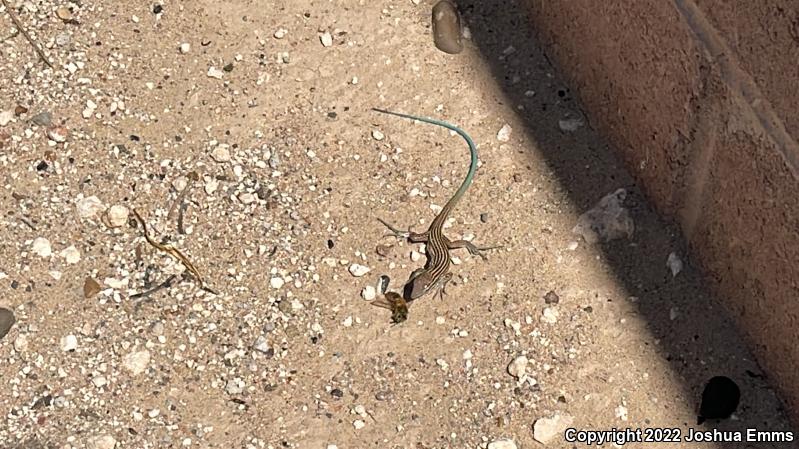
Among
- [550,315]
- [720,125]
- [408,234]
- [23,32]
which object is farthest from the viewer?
[23,32]

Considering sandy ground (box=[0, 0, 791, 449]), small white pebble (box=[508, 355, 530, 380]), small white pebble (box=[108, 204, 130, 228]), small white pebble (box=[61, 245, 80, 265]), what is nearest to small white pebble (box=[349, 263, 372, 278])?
sandy ground (box=[0, 0, 791, 449])

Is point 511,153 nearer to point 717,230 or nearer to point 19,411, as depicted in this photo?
point 717,230

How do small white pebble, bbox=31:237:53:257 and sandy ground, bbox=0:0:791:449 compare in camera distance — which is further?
small white pebble, bbox=31:237:53:257

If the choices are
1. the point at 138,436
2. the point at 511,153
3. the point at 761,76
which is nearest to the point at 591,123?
the point at 511,153

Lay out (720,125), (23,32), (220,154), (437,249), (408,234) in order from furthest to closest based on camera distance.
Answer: (23,32) < (220,154) < (408,234) < (437,249) < (720,125)

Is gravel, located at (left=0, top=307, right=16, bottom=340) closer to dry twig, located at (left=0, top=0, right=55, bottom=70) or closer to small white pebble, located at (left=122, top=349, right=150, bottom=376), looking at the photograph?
small white pebble, located at (left=122, top=349, right=150, bottom=376)

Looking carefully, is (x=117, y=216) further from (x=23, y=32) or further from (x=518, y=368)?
(x=518, y=368)

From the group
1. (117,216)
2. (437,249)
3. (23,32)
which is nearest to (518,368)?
(437,249)
